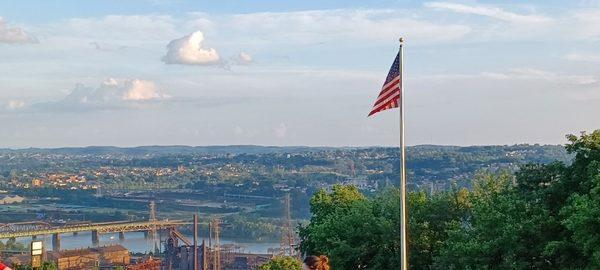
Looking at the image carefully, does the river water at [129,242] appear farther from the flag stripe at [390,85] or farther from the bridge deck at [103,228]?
the flag stripe at [390,85]

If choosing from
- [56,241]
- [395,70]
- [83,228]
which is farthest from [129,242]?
[395,70]

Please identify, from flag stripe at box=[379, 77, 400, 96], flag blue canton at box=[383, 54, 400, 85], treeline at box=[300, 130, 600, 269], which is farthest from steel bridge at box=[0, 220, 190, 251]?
flag blue canton at box=[383, 54, 400, 85]

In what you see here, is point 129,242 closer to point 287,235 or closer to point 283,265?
point 287,235

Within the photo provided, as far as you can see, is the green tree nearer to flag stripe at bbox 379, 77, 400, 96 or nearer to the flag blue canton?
flag stripe at bbox 379, 77, 400, 96

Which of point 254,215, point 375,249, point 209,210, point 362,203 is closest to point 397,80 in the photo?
point 375,249

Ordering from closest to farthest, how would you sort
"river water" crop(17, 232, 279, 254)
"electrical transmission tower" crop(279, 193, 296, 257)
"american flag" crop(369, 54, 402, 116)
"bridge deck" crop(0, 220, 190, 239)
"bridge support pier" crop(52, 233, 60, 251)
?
"american flag" crop(369, 54, 402, 116), "electrical transmission tower" crop(279, 193, 296, 257), "bridge support pier" crop(52, 233, 60, 251), "river water" crop(17, 232, 279, 254), "bridge deck" crop(0, 220, 190, 239)
